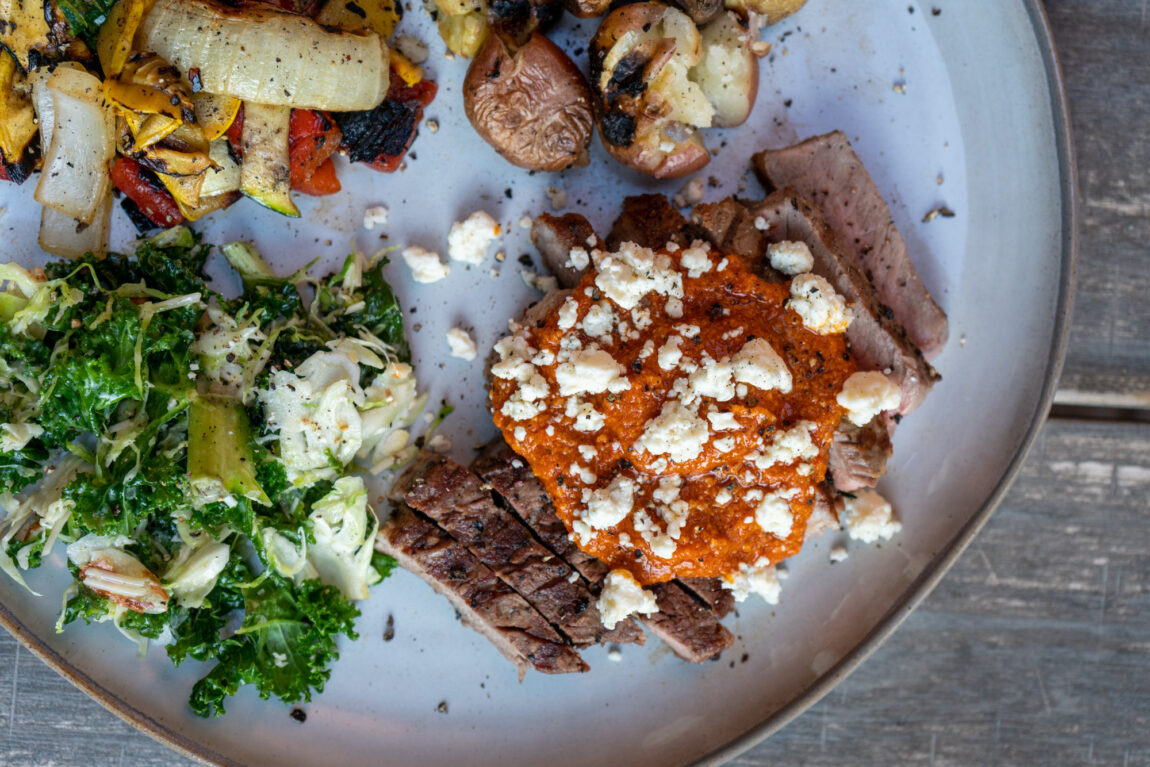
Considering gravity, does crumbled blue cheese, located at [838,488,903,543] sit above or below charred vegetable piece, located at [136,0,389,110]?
below

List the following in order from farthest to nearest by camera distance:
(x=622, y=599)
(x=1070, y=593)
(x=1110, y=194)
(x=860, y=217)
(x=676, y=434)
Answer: (x=1070, y=593), (x=1110, y=194), (x=860, y=217), (x=622, y=599), (x=676, y=434)

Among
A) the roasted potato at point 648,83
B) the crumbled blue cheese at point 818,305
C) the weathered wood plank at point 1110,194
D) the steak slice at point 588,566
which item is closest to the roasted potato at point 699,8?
the roasted potato at point 648,83

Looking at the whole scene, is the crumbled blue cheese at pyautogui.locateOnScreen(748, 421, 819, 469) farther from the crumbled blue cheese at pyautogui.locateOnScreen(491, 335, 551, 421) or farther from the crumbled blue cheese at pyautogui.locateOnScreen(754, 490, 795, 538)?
the crumbled blue cheese at pyautogui.locateOnScreen(491, 335, 551, 421)

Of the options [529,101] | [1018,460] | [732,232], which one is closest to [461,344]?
[529,101]

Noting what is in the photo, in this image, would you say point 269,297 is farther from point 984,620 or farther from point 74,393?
point 984,620

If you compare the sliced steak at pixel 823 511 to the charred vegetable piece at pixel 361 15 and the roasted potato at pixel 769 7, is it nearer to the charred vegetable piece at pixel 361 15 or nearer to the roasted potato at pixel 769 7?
the roasted potato at pixel 769 7

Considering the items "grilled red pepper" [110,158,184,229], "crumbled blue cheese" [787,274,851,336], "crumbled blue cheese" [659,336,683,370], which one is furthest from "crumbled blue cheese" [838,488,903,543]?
"grilled red pepper" [110,158,184,229]

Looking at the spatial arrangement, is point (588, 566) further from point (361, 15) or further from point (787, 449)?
point (361, 15)
